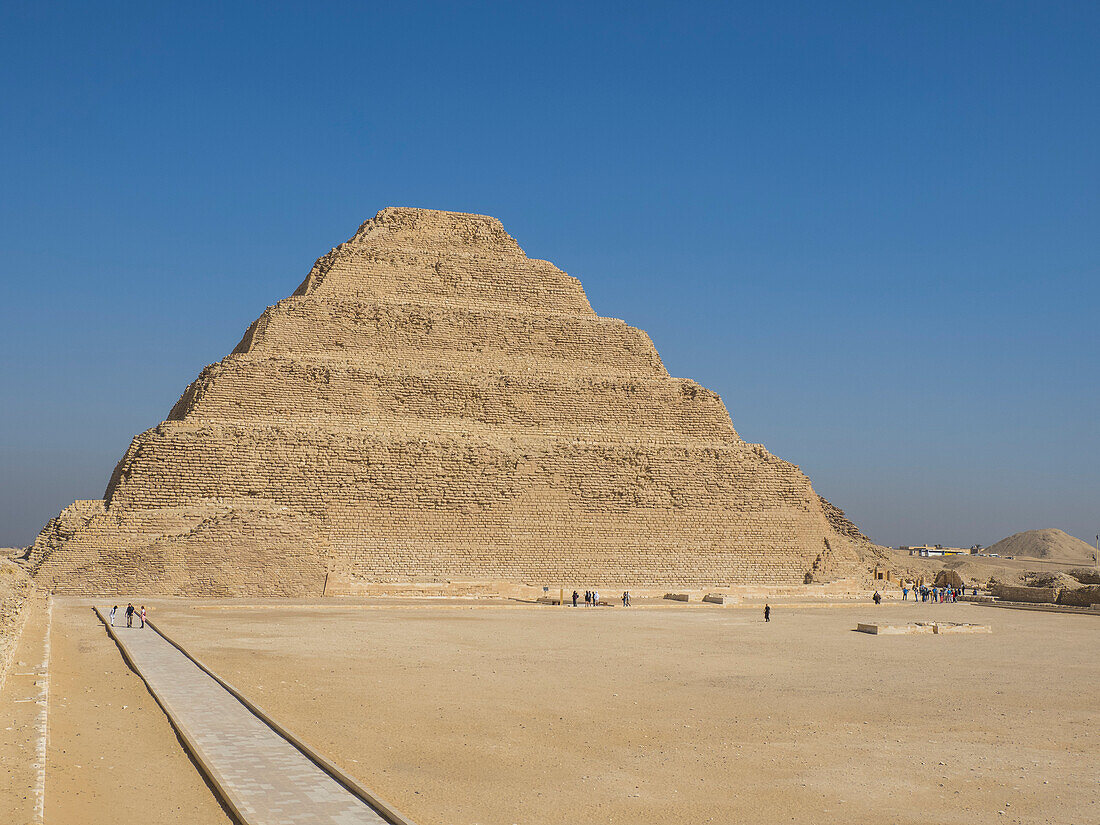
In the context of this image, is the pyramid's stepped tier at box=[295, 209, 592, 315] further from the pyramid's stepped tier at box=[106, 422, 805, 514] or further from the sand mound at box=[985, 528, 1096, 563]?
the sand mound at box=[985, 528, 1096, 563]

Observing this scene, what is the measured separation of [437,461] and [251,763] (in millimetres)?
24891

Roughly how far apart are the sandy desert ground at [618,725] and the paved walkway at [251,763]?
206 millimetres

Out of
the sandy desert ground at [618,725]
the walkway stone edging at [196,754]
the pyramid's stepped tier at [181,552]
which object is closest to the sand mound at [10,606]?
the sandy desert ground at [618,725]

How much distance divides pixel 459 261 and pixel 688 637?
23869 mm

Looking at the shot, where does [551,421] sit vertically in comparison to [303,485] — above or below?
above

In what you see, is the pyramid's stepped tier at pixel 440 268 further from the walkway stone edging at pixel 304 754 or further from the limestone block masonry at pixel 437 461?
the walkway stone edging at pixel 304 754

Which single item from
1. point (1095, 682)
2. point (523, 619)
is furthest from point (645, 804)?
point (523, 619)

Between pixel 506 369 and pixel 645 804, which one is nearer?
pixel 645 804

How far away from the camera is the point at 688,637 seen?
58.8ft

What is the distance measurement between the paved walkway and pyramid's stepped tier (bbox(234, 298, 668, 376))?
24.4 m

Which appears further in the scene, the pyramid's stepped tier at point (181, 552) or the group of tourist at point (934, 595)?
the group of tourist at point (934, 595)

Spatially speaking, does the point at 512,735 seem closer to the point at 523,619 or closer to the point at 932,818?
the point at 932,818

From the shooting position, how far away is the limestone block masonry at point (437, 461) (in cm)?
2625

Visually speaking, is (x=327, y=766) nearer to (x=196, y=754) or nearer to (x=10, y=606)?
(x=196, y=754)
